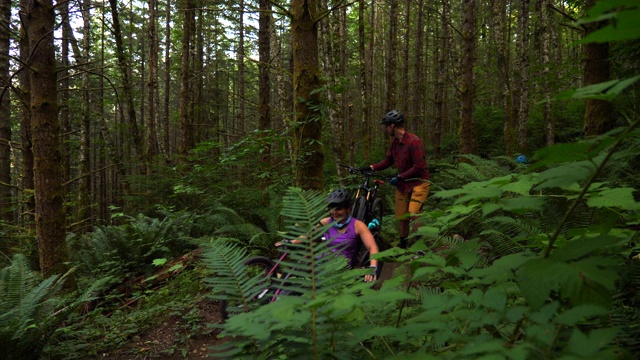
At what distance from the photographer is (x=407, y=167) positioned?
17.0 ft

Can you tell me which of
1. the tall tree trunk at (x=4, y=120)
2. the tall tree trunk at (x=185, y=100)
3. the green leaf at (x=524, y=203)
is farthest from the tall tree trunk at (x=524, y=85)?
the tall tree trunk at (x=4, y=120)

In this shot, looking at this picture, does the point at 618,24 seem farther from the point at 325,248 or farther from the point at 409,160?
the point at 409,160

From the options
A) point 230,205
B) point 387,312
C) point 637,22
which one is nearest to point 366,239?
point 387,312

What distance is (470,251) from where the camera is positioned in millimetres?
1546

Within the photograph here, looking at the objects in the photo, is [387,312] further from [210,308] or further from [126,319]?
[126,319]

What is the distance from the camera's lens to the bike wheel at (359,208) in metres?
4.89

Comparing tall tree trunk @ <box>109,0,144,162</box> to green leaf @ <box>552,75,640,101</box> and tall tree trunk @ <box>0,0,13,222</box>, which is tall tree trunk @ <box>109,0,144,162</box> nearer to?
tall tree trunk @ <box>0,0,13,222</box>

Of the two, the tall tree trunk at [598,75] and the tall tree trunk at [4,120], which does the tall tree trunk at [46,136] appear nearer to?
the tall tree trunk at [4,120]

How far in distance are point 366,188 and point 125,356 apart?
365cm

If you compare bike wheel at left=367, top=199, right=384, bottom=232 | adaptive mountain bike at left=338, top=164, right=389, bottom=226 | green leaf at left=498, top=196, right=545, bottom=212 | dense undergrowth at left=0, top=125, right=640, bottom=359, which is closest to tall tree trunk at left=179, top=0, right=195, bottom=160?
bike wheel at left=367, top=199, right=384, bottom=232

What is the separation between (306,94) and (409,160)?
5.82 ft

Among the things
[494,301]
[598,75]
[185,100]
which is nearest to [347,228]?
[494,301]

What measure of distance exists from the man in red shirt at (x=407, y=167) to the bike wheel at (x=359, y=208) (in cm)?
52

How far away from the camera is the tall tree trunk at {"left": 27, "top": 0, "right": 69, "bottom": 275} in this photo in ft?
14.1
